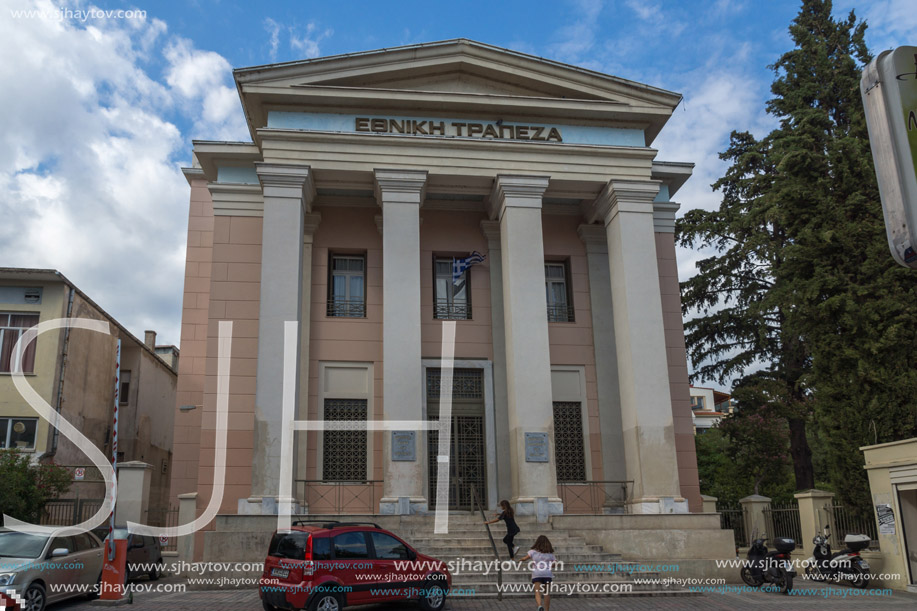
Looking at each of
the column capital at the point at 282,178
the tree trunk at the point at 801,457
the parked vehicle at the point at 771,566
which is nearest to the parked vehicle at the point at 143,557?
the column capital at the point at 282,178

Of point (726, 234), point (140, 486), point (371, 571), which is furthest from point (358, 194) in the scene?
point (726, 234)

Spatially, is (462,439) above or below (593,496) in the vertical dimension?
above

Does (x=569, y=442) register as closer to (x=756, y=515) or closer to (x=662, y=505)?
(x=662, y=505)

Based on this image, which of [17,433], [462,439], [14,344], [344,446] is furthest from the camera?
[14,344]

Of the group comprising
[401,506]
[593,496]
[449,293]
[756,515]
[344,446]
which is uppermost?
[449,293]

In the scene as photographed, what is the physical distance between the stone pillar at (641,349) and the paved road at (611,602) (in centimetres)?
338

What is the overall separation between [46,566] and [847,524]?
1604 centimetres

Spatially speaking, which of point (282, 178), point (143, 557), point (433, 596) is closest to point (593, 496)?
point (433, 596)

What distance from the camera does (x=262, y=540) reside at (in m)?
14.8

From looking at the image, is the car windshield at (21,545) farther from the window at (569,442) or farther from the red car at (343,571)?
the window at (569,442)

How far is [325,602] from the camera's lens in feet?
34.0

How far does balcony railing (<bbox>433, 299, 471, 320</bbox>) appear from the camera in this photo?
800 inches

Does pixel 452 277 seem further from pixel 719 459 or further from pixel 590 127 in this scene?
pixel 719 459

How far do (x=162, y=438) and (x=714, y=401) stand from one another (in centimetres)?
6102
